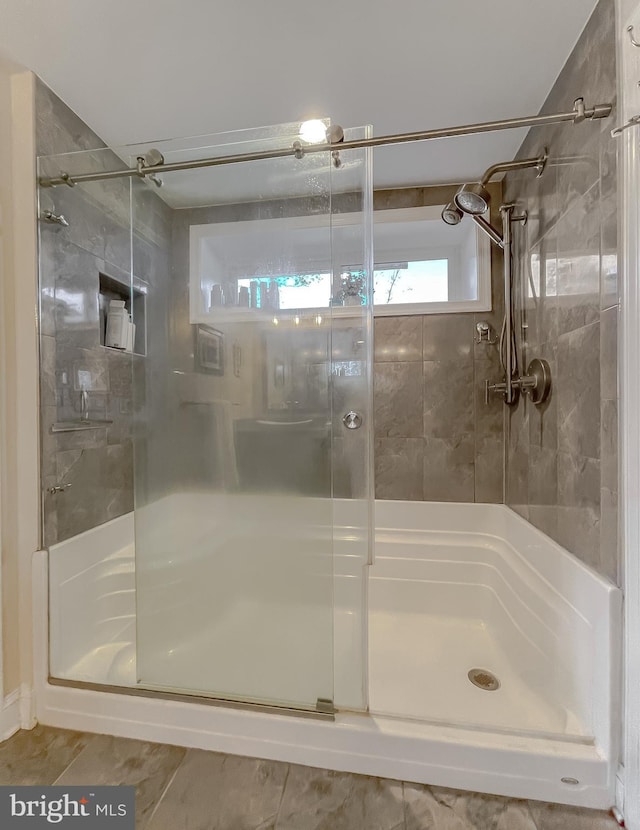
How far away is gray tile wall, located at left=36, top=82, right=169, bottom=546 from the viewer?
1422 millimetres

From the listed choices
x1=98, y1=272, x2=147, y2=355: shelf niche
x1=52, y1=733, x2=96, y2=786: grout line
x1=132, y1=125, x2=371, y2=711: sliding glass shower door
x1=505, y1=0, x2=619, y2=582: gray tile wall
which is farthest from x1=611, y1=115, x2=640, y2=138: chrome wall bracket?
x1=52, y1=733, x2=96, y2=786: grout line

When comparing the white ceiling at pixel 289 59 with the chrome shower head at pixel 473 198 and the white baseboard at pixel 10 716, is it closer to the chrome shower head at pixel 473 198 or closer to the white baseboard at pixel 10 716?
the chrome shower head at pixel 473 198

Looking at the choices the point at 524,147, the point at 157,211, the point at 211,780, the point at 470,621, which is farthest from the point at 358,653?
the point at 524,147

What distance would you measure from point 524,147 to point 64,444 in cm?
230

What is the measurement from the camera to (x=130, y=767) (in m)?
1.18

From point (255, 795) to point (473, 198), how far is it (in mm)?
2117

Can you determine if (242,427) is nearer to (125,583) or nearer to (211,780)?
(125,583)

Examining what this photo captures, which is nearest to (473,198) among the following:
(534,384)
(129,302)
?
(534,384)

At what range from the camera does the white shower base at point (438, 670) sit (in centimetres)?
109

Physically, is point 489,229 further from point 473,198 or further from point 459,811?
point 459,811

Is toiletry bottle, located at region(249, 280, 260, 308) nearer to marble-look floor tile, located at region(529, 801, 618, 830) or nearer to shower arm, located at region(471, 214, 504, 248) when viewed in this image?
shower arm, located at region(471, 214, 504, 248)

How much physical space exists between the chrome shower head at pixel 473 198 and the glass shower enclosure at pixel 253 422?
47 centimetres

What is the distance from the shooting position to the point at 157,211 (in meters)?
1.42

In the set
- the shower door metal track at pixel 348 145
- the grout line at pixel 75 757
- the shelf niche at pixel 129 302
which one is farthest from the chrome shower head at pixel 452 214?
the grout line at pixel 75 757
